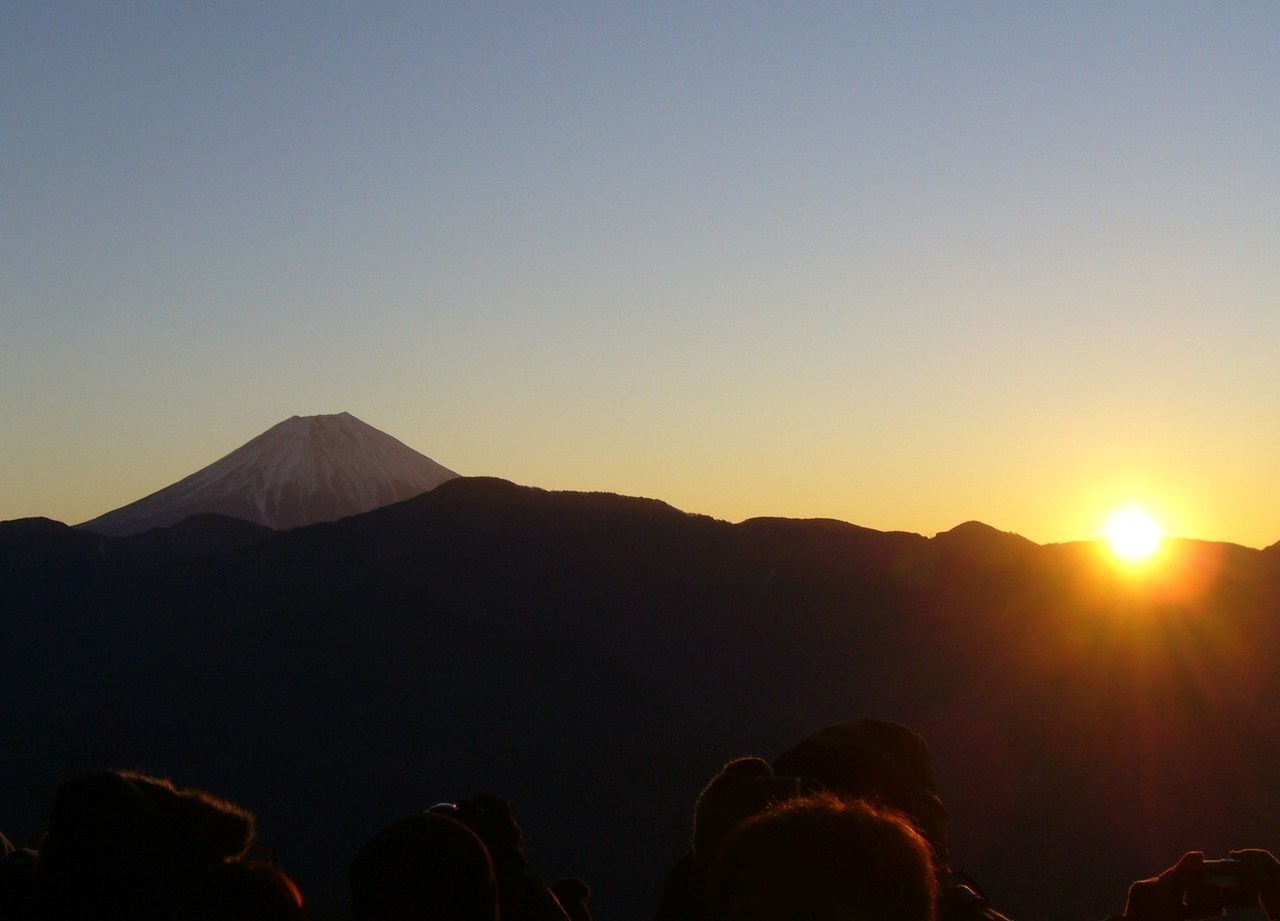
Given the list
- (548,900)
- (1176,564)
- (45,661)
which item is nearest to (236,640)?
(45,661)

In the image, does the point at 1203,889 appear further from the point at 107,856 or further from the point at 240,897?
the point at 107,856

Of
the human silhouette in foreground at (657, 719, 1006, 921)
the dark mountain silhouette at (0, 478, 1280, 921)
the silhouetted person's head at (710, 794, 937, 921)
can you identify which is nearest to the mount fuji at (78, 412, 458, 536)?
the dark mountain silhouette at (0, 478, 1280, 921)

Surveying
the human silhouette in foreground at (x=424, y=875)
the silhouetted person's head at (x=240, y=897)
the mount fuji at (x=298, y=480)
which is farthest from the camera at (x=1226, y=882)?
the mount fuji at (x=298, y=480)

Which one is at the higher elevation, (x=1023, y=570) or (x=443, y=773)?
(x=1023, y=570)

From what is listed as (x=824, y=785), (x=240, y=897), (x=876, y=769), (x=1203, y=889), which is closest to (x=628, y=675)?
(x=876, y=769)

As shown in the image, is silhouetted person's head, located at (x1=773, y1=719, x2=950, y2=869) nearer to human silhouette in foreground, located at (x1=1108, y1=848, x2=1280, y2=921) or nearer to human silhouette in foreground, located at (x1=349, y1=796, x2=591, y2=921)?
human silhouette in foreground, located at (x1=1108, y1=848, x2=1280, y2=921)

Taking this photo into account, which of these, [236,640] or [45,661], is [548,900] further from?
[45,661]
